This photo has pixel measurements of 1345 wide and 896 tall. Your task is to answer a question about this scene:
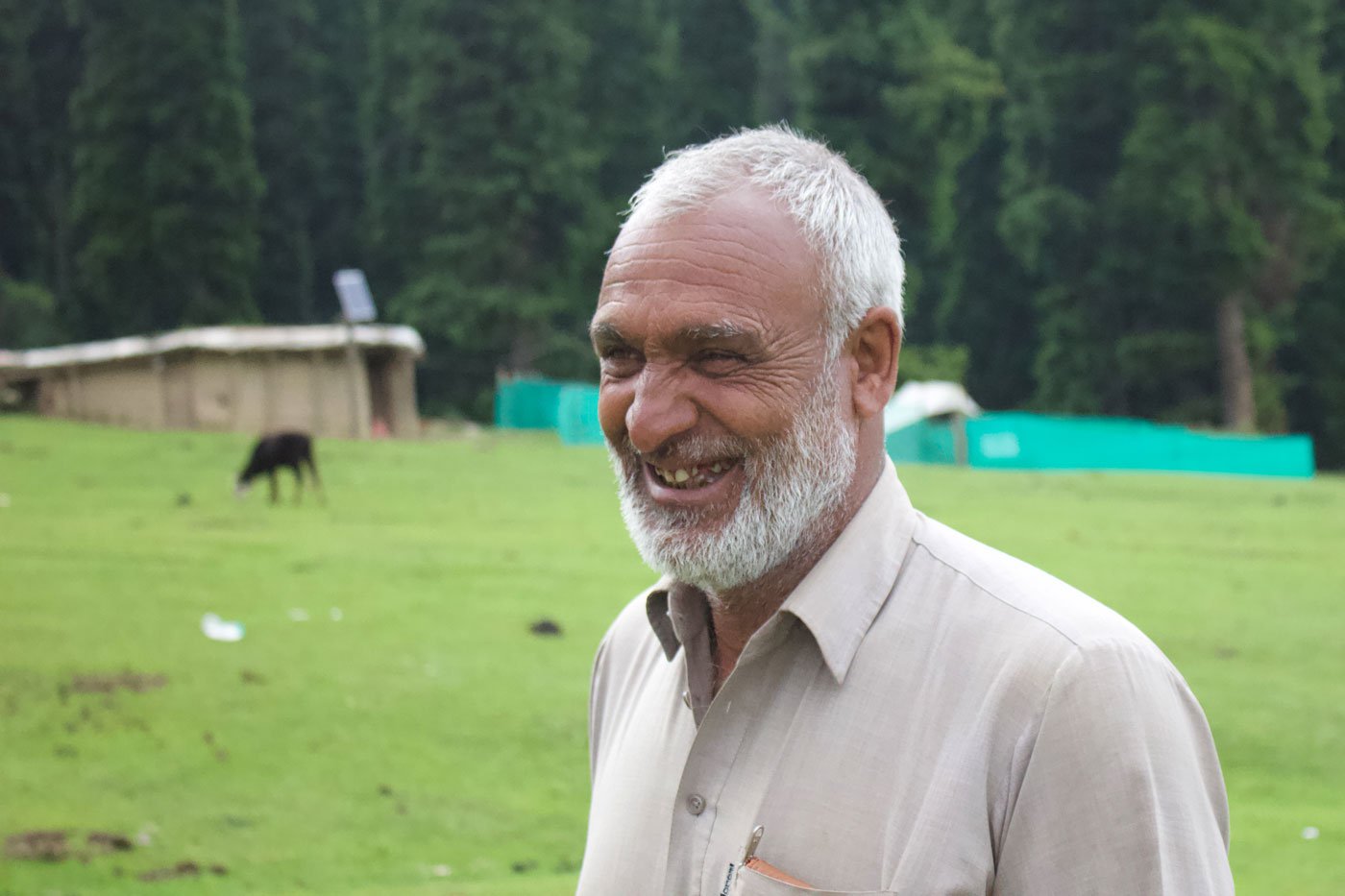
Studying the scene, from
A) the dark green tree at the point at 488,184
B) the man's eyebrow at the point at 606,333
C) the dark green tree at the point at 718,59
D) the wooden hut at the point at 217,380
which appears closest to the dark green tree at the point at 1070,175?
the dark green tree at the point at 718,59

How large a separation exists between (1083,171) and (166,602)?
3222cm

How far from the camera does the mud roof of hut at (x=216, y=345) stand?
23.3 meters

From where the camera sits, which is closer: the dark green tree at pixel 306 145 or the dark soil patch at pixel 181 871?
the dark soil patch at pixel 181 871

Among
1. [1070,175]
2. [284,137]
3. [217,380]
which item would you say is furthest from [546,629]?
[284,137]

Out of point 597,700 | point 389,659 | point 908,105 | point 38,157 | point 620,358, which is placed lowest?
point 389,659

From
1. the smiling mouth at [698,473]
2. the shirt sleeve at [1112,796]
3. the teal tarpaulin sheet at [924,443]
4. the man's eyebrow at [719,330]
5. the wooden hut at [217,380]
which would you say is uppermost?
the man's eyebrow at [719,330]

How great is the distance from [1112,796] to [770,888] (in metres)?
0.42

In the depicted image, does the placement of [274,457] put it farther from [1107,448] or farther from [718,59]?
[718,59]

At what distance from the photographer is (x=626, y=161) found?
42.2m

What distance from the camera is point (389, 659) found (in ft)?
33.4

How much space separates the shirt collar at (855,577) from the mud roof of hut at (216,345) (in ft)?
74.2

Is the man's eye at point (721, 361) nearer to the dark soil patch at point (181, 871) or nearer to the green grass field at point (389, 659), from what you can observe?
the green grass field at point (389, 659)

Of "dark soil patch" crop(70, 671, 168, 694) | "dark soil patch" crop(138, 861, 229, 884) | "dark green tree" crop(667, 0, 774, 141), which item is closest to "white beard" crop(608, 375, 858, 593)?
"dark soil patch" crop(138, 861, 229, 884)

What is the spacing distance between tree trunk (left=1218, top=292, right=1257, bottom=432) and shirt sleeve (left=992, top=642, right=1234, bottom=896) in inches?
1381
